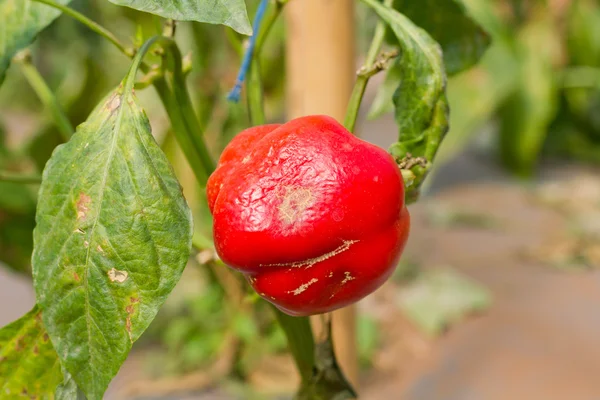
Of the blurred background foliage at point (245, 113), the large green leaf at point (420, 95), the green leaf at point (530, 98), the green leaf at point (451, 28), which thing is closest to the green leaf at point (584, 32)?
the blurred background foliage at point (245, 113)

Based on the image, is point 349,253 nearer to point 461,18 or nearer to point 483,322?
point 461,18

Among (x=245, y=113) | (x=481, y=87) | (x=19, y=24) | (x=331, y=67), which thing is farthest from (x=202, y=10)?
(x=481, y=87)

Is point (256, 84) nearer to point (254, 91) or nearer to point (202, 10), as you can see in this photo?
point (254, 91)

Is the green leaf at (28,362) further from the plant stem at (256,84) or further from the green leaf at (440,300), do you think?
the green leaf at (440,300)

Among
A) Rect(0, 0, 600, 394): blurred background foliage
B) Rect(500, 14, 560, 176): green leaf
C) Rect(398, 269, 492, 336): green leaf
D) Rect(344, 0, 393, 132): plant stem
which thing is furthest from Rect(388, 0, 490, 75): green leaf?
Rect(500, 14, 560, 176): green leaf

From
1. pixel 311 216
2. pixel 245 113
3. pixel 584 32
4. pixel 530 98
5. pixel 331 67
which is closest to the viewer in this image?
pixel 311 216

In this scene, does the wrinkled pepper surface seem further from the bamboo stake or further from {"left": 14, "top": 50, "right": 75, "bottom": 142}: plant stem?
the bamboo stake
